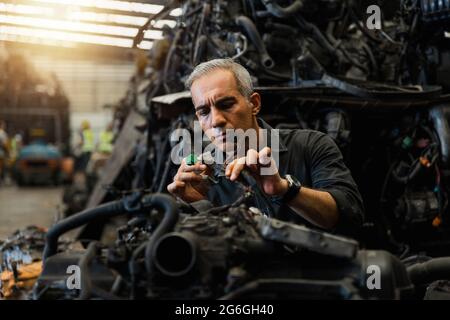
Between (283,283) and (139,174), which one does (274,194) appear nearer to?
(283,283)

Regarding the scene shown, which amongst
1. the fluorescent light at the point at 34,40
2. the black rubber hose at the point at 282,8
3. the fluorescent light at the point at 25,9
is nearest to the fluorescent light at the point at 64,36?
the fluorescent light at the point at 34,40

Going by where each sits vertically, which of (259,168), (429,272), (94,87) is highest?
(94,87)

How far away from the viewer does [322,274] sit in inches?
39.3

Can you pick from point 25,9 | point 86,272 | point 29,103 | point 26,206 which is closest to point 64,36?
point 25,9

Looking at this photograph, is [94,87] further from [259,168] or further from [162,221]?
[162,221]

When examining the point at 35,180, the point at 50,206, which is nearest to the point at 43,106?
the point at 35,180

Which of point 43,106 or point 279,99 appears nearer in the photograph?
point 279,99

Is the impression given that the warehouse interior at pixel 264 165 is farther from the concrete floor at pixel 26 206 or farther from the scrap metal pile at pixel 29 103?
the scrap metal pile at pixel 29 103

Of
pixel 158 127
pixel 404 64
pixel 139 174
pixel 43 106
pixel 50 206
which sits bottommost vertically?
pixel 50 206

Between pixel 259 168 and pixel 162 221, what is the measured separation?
0.33 meters

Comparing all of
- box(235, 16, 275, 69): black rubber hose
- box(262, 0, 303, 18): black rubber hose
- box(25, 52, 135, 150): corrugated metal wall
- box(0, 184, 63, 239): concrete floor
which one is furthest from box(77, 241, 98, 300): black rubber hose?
box(25, 52, 135, 150): corrugated metal wall

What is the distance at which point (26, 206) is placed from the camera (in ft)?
24.6

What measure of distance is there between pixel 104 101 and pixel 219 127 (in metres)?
17.4

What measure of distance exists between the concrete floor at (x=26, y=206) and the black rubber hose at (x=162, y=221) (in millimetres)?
3492
